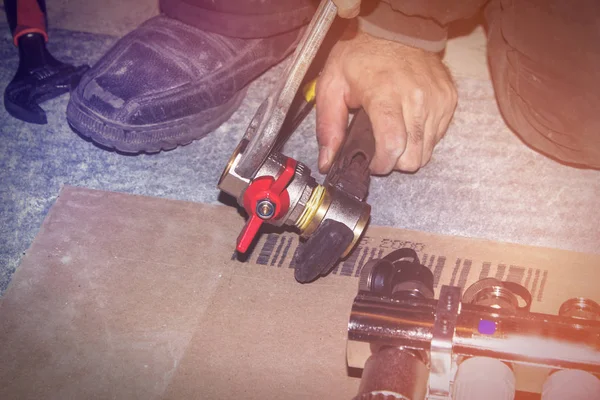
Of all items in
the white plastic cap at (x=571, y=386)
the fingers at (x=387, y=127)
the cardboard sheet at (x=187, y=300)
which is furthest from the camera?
the fingers at (x=387, y=127)

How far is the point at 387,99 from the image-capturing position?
3.17 feet

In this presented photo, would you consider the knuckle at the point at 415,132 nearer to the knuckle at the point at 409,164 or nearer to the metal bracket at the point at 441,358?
the knuckle at the point at 409,164

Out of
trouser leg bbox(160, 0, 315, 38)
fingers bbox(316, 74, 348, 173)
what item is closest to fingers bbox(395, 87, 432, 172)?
fingers bbox(316, 74, 348, 173)

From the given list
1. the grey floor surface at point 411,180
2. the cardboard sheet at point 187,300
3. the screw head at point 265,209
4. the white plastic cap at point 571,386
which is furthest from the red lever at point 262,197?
the white plastic cap at point 571,386

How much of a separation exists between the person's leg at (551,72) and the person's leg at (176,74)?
0.41 meters

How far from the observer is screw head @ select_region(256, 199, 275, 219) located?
73 centimetres

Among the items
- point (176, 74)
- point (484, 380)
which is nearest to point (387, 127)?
point (176, 74)

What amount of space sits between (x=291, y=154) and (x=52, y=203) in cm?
48

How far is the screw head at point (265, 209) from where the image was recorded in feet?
2.40

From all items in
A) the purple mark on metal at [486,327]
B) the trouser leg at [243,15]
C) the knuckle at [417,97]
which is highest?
the trouser leg at [243,15]

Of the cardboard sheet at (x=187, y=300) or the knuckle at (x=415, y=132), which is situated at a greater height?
the knuckle at (x=415, y=132)

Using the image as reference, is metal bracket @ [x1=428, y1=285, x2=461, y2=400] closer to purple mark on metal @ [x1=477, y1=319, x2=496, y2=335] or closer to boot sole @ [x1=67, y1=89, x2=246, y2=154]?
purple mark on metal @ [x1=477, y1=319, x2=496, y2=335]

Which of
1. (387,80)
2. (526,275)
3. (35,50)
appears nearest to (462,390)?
(526,275)

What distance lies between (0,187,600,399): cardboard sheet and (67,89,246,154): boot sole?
0.35 feet
